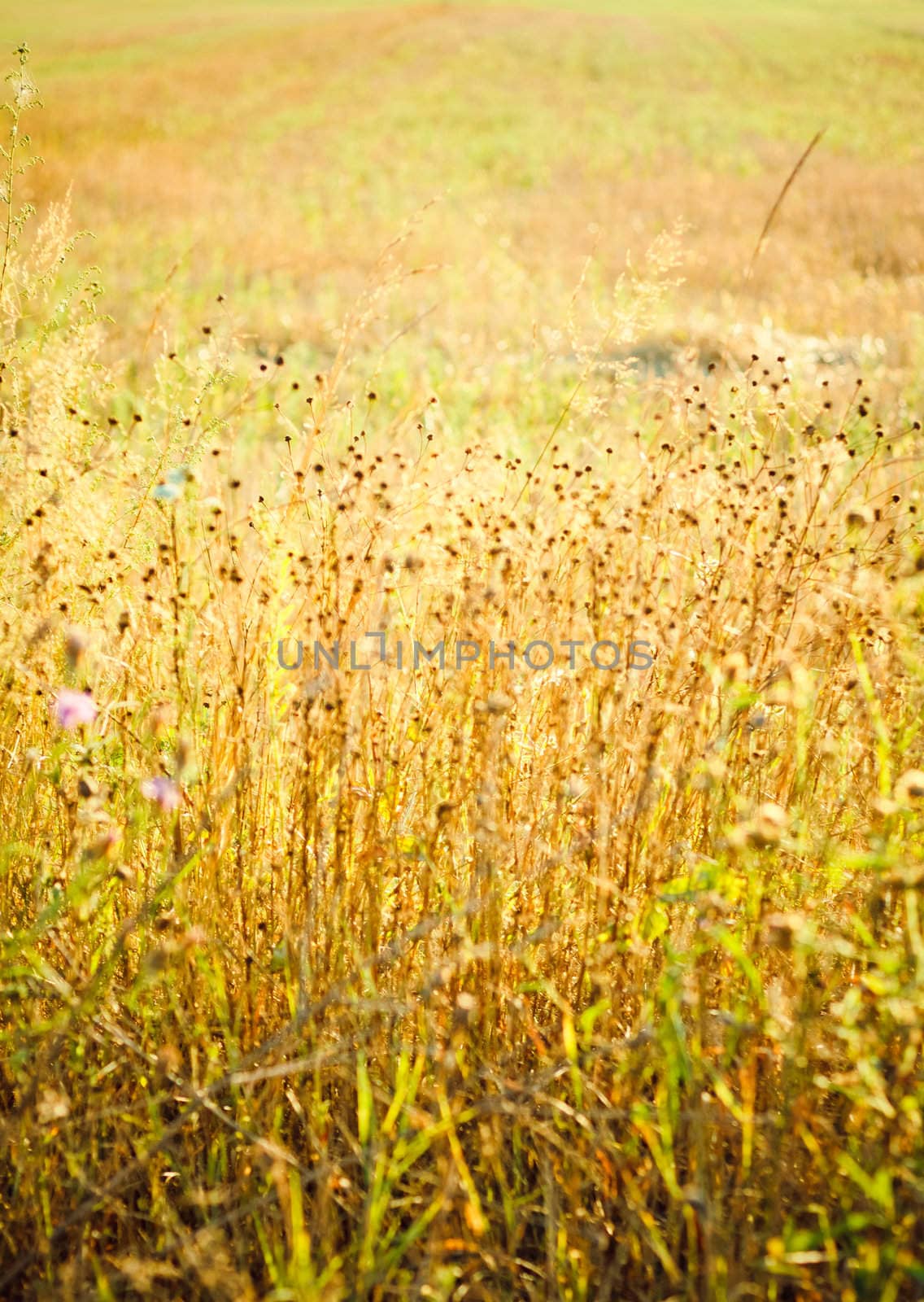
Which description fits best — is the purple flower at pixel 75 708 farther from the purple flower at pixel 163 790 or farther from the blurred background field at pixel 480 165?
the blurred background field at pixel 480 165

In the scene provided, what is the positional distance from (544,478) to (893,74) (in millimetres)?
31361

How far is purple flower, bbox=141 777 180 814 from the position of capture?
55.5 inches

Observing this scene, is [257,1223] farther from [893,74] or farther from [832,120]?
[893,74]

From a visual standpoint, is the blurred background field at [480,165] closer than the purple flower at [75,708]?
No

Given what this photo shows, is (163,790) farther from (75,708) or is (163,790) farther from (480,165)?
(480,165)

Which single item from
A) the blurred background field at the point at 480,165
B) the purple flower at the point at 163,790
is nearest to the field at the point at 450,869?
the purple flower at the point at 163,790

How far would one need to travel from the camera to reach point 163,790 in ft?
4.92

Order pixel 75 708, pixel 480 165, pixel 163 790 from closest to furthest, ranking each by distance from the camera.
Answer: pixel 75 708, pixel 163 790, pixel 480 165

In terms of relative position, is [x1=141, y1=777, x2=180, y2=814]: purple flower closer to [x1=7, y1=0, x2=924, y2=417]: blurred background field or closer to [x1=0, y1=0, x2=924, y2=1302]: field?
[x1=0, y1=0, x2=924, y2=1302]: field

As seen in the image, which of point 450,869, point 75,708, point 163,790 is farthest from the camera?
point 450,869

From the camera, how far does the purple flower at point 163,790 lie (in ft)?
4.63

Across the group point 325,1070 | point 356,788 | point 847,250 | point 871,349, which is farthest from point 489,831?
point 847,250

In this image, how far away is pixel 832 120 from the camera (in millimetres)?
22172

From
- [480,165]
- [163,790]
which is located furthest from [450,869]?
[480,165]
